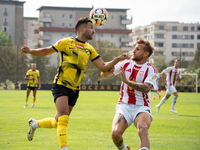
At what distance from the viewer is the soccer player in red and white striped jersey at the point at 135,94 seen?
5732 millimetres

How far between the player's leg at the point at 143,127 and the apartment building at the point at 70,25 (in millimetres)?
88656

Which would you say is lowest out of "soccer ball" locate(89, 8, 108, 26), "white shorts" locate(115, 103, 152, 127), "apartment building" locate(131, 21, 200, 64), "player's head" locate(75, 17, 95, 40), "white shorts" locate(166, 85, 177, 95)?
"white shorts" locate(166, 85, 177, 95)

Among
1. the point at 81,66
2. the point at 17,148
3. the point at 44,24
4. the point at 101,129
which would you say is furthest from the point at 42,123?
the point at 44,24

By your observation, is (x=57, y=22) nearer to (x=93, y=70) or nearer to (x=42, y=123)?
(x=93, y=70)

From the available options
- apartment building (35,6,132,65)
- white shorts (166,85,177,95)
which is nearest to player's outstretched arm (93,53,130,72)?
white shorts (166,85,177,95)

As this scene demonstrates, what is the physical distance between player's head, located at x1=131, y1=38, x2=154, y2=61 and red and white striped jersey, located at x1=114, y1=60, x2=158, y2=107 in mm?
160

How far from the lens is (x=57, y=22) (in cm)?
9425

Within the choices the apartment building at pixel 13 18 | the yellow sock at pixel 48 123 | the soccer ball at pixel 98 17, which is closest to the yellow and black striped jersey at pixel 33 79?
the soccer ball at pixel 98 17

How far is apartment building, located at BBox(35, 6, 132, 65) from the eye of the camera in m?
93.2

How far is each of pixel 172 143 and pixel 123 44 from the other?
90.5 m

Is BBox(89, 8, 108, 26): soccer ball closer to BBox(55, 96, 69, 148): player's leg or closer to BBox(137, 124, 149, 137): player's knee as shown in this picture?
BBox(55, 96, 69, 148): player's leg

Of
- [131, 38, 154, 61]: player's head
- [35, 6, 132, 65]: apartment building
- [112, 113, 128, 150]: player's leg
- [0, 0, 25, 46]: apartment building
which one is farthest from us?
[35, 6, 132, 65]: apartment building

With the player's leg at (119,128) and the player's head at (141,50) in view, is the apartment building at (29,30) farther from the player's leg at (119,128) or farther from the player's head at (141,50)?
the player's leg at (119,128)

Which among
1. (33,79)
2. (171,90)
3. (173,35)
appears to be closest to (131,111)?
(171,90)
